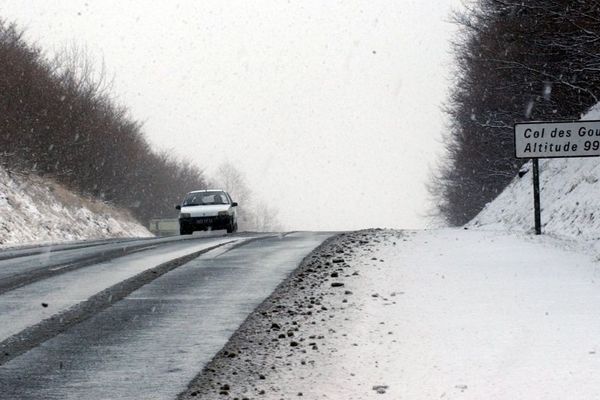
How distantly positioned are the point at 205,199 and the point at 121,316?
A: 17.8 meters

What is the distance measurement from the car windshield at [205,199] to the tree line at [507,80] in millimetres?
10356

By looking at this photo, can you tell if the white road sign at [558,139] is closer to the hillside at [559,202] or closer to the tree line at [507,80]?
the hillside at [559,202]

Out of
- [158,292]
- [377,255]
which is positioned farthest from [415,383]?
[377,255]

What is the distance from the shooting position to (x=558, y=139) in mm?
12750

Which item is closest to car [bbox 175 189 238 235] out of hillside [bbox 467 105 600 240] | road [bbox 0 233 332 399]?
hillside [bbox 467 105 600 240]

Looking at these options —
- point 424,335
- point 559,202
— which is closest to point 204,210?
point 559,202

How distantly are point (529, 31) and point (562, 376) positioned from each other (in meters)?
17.6

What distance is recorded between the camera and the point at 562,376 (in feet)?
15.4

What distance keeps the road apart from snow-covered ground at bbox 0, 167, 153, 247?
11.5m

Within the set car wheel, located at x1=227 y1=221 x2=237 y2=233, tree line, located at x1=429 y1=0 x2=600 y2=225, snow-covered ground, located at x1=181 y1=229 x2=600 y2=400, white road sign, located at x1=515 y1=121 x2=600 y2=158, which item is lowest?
snow-covered ground, located at x1=181 y1=229 x2=600 y2=400

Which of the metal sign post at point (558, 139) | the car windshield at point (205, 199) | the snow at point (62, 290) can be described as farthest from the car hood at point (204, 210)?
the metal sign post at point (558, 139)

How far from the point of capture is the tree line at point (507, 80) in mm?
17791

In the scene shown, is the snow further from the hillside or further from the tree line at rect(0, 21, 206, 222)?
the tree line at rect(0, 21, 206, 222)

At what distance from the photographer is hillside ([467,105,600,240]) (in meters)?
13.3
